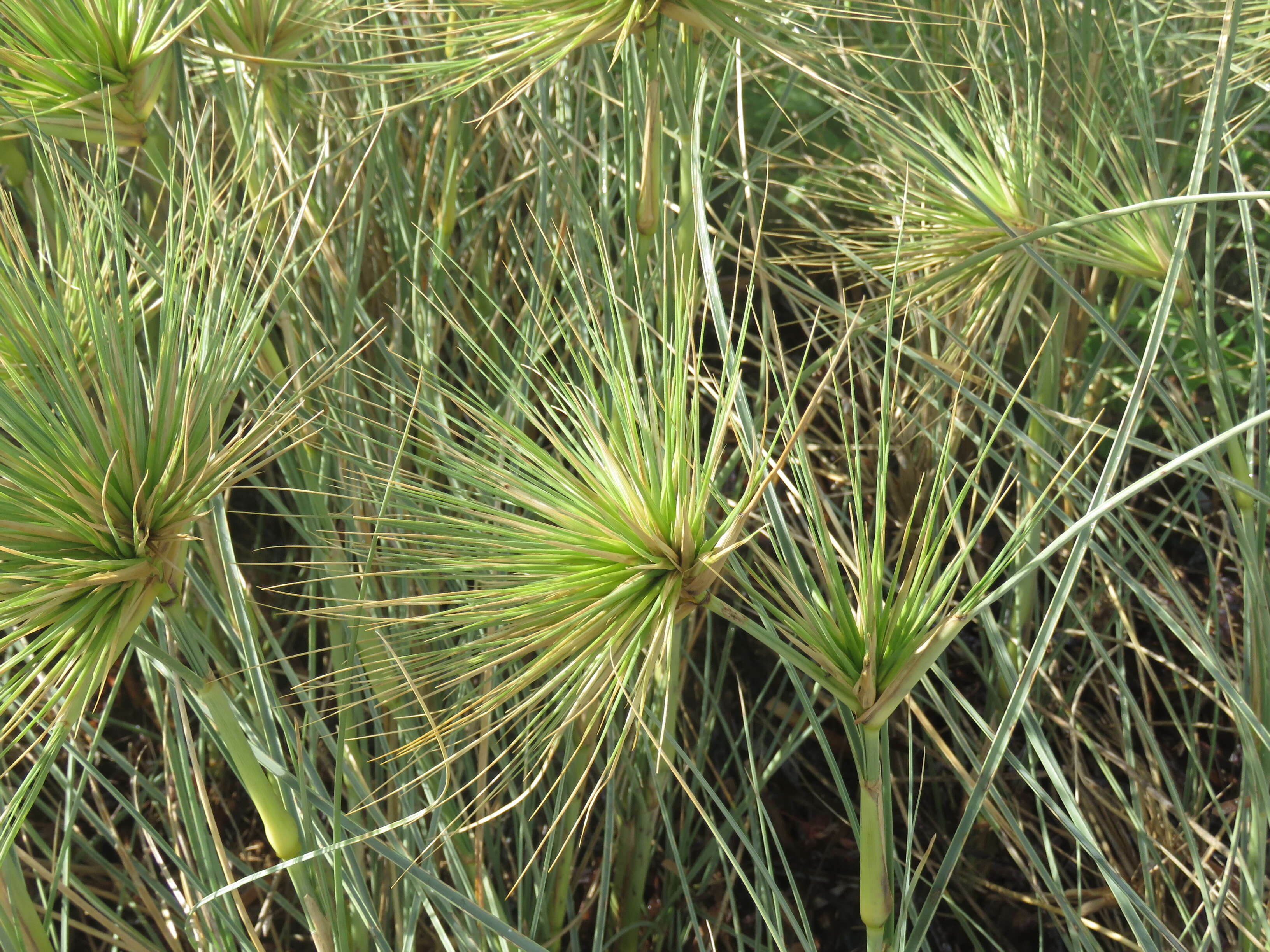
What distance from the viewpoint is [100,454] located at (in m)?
0.49

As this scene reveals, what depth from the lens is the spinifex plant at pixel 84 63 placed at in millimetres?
609

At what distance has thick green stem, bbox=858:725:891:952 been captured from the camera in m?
0.47

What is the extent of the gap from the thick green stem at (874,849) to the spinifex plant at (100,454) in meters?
0.32

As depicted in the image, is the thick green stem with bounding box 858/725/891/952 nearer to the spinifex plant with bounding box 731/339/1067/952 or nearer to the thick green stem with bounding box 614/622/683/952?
the spinifex plant with bounding box 731/339/1067/952

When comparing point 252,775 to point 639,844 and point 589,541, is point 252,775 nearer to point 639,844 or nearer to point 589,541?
point 589,541

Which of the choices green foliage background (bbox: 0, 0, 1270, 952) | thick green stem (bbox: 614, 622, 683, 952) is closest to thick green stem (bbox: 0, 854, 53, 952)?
green foliage background (bbox: 0, 0, 1270, 952)

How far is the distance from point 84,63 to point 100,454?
11.4 inches

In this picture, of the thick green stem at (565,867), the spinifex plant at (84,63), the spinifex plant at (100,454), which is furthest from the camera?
the thick green stem at (565,867)

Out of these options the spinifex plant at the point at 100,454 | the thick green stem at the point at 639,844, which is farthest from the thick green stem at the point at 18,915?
the thick green stem at the point at 639,844

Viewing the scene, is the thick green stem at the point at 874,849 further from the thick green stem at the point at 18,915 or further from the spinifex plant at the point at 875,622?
the thick green stem at the point at 18,915

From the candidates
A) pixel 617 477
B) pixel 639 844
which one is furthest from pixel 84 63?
pixel 639 844

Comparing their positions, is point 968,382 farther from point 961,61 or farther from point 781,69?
point 781,69

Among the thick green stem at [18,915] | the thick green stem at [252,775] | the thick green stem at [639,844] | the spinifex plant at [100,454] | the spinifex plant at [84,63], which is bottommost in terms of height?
the thick green stem at [639,844]

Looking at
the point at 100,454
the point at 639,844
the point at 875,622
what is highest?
the point at 100,454
